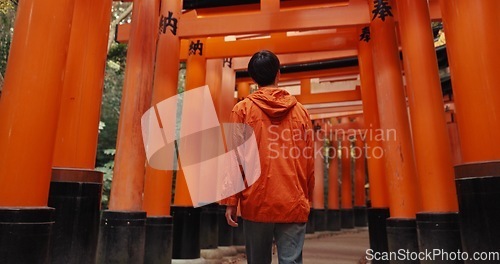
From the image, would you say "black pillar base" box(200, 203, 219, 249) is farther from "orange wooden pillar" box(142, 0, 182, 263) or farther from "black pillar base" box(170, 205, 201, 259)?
"orange wooden pillar" box(142, 0, 182, 263)

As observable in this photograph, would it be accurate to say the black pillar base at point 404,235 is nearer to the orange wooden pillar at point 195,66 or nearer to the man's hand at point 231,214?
the man's hand at point 231,214

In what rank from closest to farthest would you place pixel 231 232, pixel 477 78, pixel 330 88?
pixel 477 78, pixel 231 232, pixel 330 88

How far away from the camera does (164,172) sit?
229 inches

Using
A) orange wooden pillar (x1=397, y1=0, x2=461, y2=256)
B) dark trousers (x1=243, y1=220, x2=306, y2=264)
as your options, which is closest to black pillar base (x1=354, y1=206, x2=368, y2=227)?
orange wooden pillar (x1=397, y1=0, x2=461, y2=256)

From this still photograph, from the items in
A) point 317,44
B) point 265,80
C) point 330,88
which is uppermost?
point 330,88

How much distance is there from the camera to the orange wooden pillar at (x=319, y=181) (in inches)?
570

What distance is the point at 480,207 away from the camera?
288 cm

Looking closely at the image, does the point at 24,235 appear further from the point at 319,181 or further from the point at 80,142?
the point at 319,181

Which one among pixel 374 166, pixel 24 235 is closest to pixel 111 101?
pixel 374 166

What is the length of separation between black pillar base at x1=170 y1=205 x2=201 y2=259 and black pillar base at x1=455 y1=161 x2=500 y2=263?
4.49 m

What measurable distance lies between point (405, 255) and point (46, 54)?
4624 mm

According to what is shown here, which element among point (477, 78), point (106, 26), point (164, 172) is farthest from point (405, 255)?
point (106, 26)

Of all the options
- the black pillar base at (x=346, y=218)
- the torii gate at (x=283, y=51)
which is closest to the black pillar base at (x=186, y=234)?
the torii gate at (x=283, y=51)

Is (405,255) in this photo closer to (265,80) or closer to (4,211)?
(265,80)
